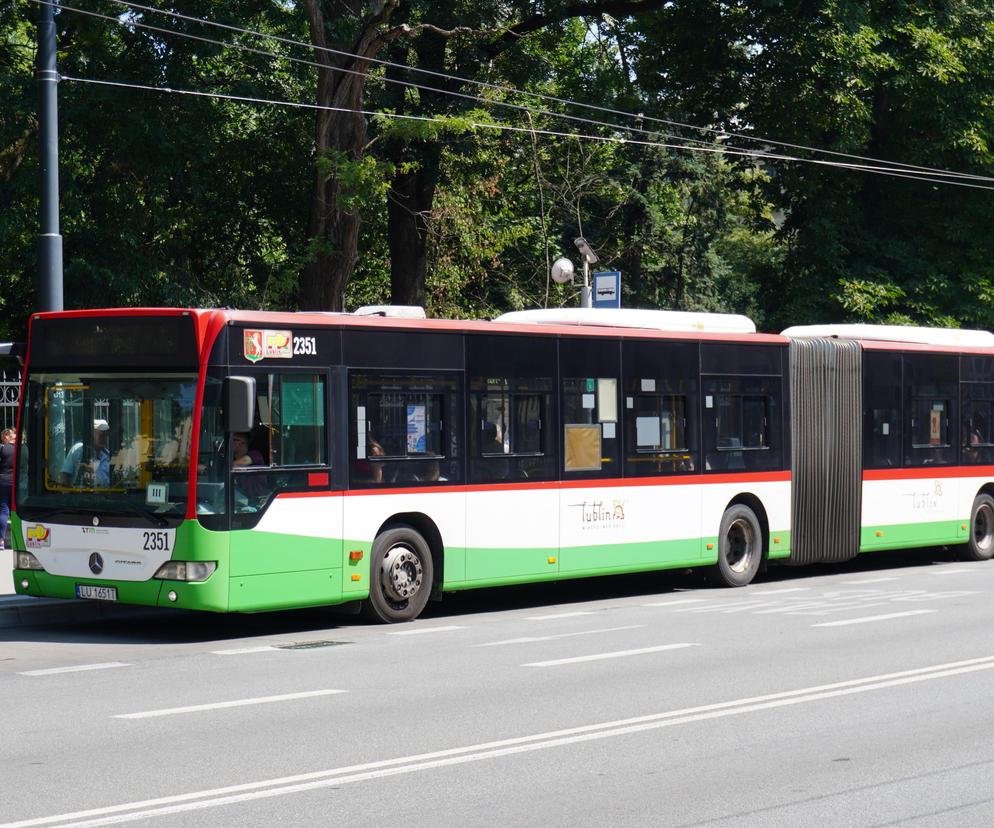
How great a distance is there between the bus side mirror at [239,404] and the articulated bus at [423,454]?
2cm

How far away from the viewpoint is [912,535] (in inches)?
810

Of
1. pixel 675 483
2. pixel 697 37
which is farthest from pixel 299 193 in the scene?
pixel 675 483

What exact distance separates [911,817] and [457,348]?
29.2ft

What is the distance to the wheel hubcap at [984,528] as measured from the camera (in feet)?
72.7

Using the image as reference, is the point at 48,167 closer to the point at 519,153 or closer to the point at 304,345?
the point at 304,345

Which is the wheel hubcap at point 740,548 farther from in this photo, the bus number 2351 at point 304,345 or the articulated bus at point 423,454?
the bus number 2351 at point 304,345

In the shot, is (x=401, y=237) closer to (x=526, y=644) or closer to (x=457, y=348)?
(x=457, y=348)

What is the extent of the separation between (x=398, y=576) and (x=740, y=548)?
5573 mm

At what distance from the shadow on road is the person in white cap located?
52.4 inches

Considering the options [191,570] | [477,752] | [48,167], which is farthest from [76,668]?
[48,167]

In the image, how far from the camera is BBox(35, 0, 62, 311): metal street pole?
15.5 meters

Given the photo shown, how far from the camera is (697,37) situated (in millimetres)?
33281

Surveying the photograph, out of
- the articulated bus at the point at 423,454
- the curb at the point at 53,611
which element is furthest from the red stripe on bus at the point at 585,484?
the curb at the point at 53,611

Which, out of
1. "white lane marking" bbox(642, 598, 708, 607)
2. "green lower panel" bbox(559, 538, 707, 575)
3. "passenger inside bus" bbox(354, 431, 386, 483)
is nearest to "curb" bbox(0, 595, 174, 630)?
"passenger inside bus" bbox(354, 431, 386, 483)
